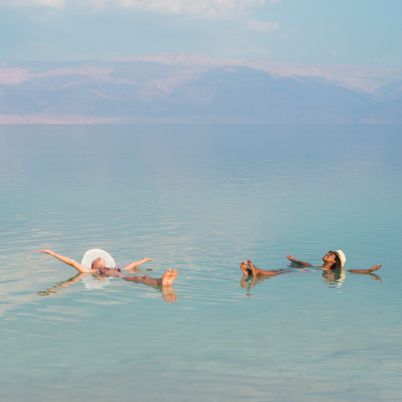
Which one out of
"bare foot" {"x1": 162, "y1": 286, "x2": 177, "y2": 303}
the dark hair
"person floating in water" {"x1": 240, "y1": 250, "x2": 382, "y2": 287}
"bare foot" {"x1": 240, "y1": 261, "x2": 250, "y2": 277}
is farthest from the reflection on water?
the dark hair

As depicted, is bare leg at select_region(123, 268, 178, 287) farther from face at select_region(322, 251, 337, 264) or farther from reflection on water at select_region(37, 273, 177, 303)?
face at select_region(322, 251, 337, 264)

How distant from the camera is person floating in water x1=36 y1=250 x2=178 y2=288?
2231cm

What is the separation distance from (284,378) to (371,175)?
5013 cm

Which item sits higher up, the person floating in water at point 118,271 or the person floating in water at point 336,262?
the person floating in water at point 336,262

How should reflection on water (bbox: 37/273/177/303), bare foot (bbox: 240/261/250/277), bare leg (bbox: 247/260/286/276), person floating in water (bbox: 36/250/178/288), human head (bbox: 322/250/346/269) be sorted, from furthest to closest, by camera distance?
human head (bbox: 322/250/346/269) → bare foot (bbox: 240/261/250/277) → bare leg (bbox: 247/260/286/276) → person floating in water (bbox: 36/250/178/288) → reflection on water (bbox: 37/273/177/303)

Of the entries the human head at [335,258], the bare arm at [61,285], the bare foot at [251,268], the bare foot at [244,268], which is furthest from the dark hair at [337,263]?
the bare arm at [61,285]

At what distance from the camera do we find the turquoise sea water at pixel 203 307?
15.4 meters

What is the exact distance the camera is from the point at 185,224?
115 feet

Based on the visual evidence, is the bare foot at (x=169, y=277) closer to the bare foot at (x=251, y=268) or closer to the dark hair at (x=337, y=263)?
the bare foot at (x=251, y=268)

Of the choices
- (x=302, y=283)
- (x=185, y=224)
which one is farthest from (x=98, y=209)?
(x=302, y=283)

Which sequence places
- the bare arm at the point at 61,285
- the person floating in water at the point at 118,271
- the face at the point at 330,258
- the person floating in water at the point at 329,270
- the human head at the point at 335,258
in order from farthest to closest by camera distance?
the face at the point at 330,258 < the human head at the point at 335,258 < the person floating in water at the point at 329,270 < the bare arm at the point at 61,285 < the person floating in water at the point at 118,271

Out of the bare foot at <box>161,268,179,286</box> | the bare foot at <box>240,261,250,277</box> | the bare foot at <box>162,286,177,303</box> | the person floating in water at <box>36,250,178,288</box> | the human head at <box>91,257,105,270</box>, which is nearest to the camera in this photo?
the bare foot at <box>162,286,177,303</box>

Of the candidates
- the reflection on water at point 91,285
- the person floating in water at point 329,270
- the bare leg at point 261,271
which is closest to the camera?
the reflection on water at point 91,285

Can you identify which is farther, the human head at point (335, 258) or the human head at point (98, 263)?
the human head at point (335, 258)
